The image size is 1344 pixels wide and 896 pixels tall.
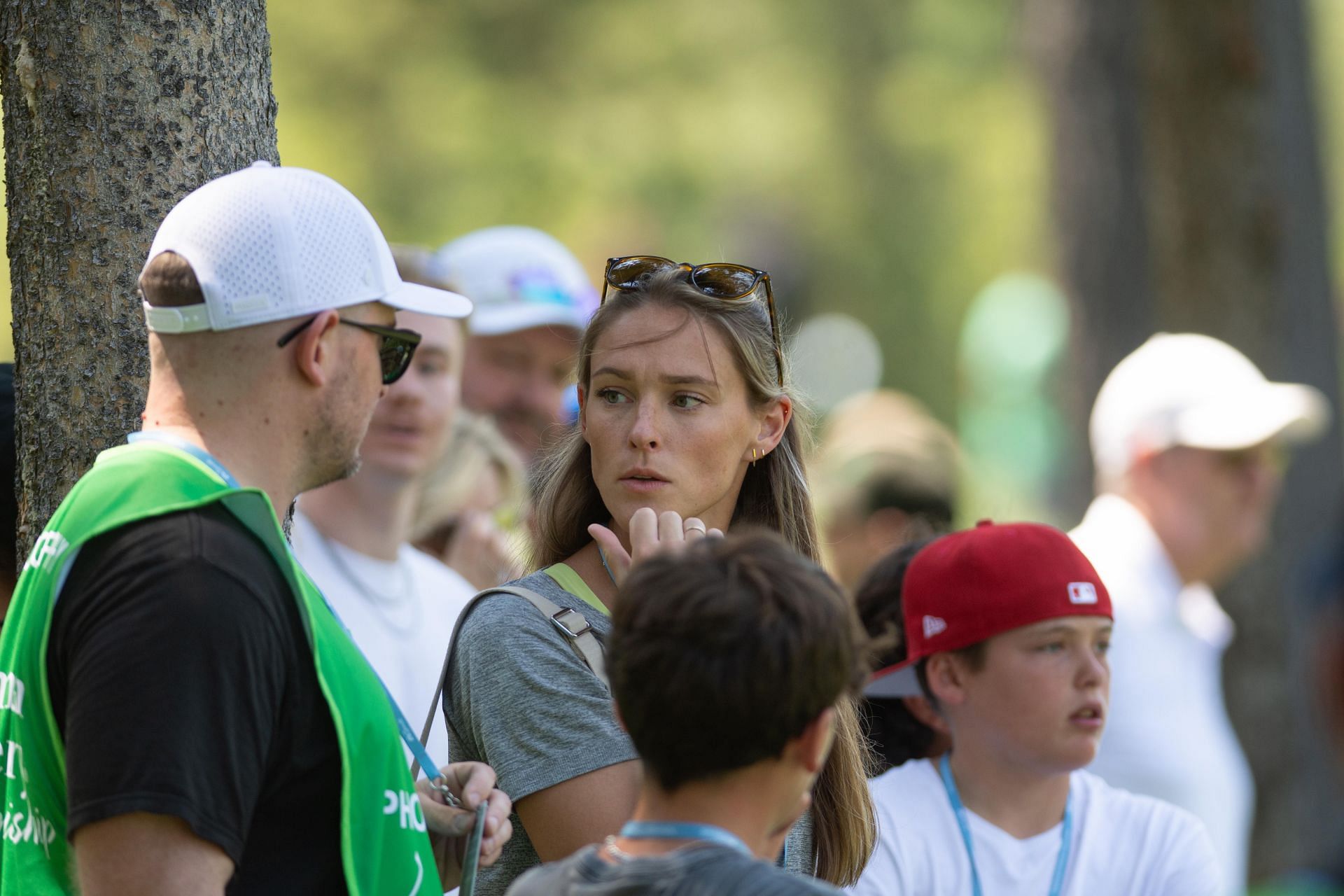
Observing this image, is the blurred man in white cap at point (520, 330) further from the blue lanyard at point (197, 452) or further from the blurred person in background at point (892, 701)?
the blue lanyard at point (197, 452)

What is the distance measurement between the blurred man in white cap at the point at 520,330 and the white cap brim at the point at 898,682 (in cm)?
213

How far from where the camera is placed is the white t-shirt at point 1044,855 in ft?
11.2

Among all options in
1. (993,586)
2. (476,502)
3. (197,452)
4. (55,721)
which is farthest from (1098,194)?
(55,721)

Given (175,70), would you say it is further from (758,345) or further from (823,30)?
(823,30)

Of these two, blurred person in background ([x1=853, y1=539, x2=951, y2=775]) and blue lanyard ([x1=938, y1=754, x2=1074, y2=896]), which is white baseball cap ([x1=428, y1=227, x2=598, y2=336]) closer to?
blurred person in background ([x1=853, y1=539, x2=951, y2=775])

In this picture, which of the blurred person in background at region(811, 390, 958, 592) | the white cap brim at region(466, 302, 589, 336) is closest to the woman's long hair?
the blurred person in background at region(811, 390, 958, 592)

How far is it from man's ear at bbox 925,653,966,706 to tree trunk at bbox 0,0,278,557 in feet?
6.03

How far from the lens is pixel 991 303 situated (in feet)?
73.6

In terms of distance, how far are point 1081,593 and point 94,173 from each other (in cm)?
224

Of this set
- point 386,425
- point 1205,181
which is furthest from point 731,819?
point 1205,181

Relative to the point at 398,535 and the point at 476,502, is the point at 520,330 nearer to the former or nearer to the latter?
the point at 476,502

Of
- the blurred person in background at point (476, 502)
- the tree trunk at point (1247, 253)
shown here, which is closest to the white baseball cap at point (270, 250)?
the blurred person in background at point (476, 502)

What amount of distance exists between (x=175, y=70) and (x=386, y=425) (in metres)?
1.87

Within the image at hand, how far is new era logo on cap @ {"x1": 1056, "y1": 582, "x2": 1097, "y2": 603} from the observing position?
354 centimetres
